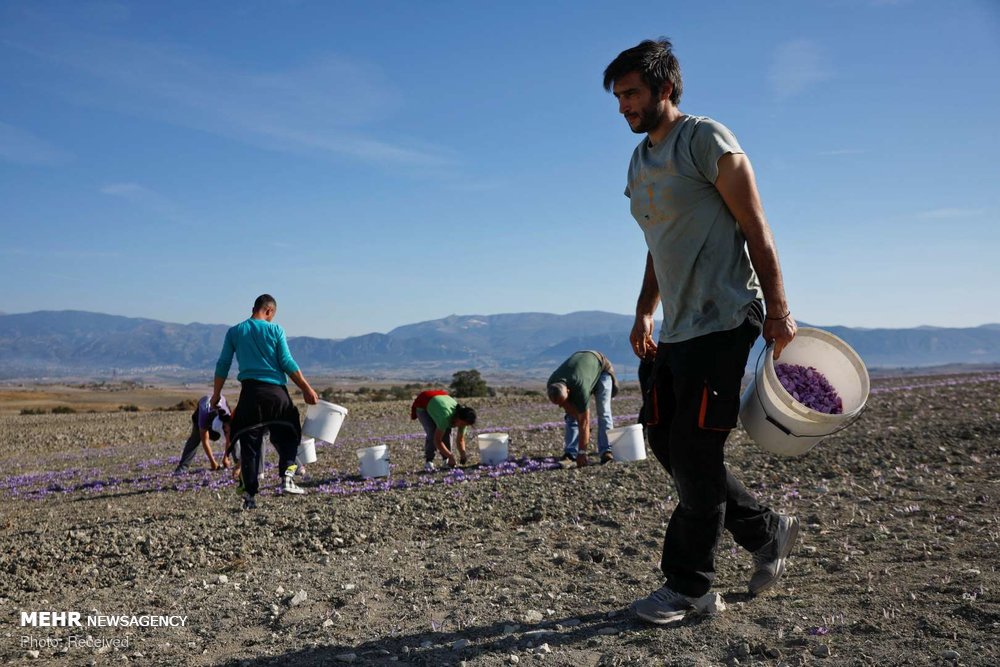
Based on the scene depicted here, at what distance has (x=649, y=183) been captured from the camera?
3738 mm

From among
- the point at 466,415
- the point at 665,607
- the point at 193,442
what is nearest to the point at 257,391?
the point at 466,415

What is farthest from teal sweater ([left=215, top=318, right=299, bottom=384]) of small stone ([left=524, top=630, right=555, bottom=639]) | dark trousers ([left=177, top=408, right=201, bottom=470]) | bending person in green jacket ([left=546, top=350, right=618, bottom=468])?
small stone ([left=524, top=630, right=555, bottom=639])

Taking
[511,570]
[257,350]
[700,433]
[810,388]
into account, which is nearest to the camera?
[700,433]

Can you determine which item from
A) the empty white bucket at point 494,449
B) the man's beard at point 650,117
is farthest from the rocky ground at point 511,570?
the man's beard at point 650,117

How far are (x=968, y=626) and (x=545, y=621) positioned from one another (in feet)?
6.24

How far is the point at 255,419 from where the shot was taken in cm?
Answer: 789

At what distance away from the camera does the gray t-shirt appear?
3.51 meters

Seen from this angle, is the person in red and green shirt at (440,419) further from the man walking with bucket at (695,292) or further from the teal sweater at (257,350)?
the man walking with bucket at (695,292)

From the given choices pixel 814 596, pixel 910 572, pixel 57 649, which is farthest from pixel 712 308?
pixel 57 649

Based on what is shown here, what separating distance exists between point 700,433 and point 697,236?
904 millimetres

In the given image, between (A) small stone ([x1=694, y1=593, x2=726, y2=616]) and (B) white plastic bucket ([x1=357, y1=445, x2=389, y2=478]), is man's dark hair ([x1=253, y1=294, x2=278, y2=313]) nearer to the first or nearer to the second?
(B) white plastic bucket ([x1=357, y1=445, x2=389, y2=478])

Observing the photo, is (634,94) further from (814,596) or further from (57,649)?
(57,649)

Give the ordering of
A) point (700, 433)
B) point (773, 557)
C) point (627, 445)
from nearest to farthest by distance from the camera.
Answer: point (700, 433) < point (773, 557) < point (627, 445)

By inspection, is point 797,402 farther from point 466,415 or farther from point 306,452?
point 306,452
